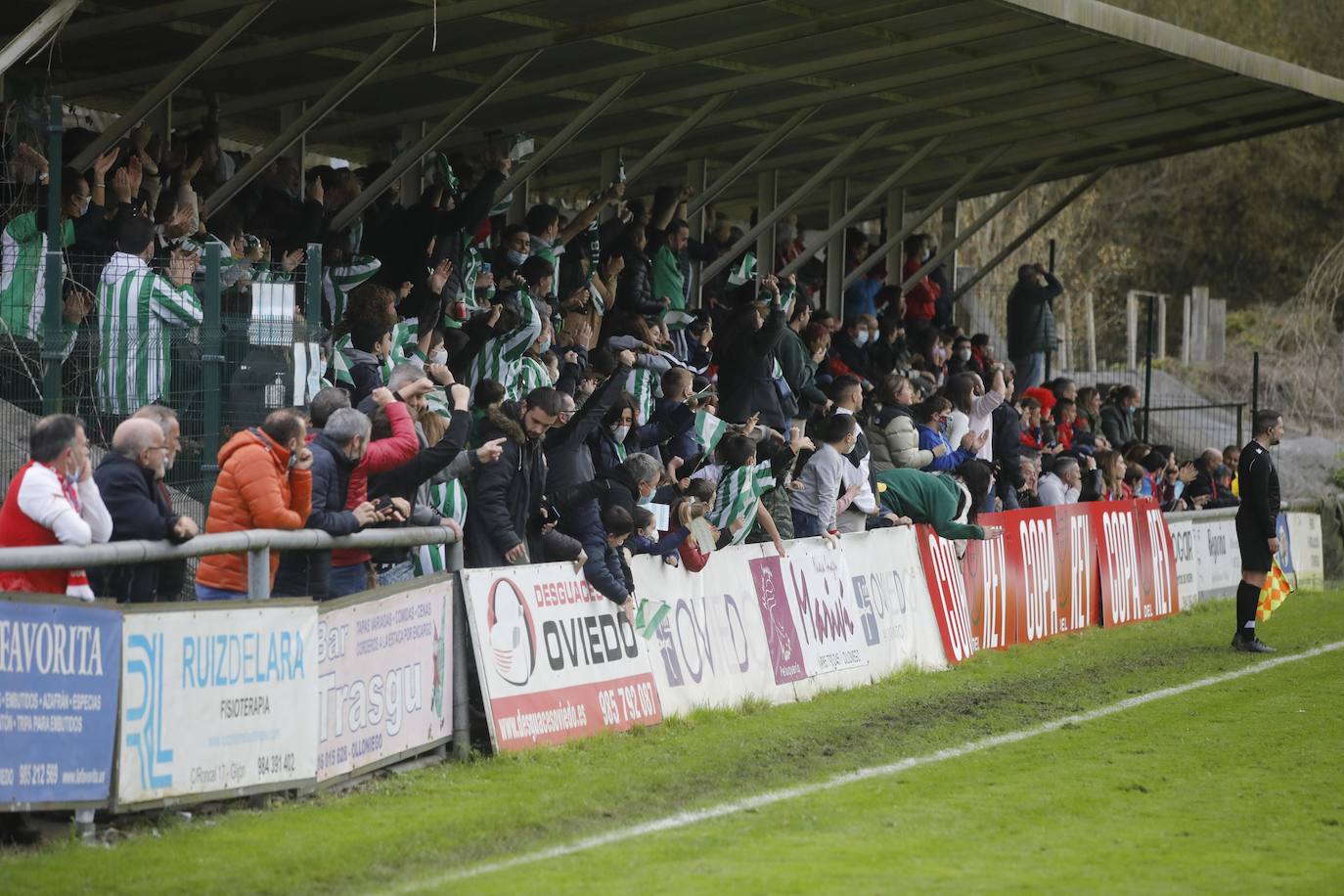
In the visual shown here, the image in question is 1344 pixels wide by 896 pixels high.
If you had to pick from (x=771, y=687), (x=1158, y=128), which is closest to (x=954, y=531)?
(x=771, y=687)

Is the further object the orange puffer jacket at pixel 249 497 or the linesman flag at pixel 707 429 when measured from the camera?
the linesman flag at pixel 707 429

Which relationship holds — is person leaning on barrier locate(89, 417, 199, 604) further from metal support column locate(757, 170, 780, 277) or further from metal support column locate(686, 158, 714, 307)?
metal support column locate(757, 170, 780, 277)

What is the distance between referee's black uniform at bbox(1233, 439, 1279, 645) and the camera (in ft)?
52.3

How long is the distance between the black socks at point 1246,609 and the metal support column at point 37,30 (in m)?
10.2

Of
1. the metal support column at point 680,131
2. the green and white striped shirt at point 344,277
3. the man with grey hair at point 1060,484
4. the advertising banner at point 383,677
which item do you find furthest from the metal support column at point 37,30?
the man with grey hair at point 1060,484

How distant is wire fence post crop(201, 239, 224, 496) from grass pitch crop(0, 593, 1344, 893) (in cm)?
200

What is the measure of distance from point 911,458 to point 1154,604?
418cm

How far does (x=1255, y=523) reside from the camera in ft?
52.8

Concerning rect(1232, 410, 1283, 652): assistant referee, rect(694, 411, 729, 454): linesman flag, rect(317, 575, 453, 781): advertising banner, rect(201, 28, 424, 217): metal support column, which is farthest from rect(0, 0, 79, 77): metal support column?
rect(1232, 410, 1283, 652): assistant referee

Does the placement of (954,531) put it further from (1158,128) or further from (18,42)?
(1158,128)

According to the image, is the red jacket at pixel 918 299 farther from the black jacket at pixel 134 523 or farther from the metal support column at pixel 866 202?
the black jacket at pixel 134 523

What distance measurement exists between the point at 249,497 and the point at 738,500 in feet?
15.8

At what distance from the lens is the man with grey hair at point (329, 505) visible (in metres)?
9.12

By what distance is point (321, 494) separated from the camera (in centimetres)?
948
